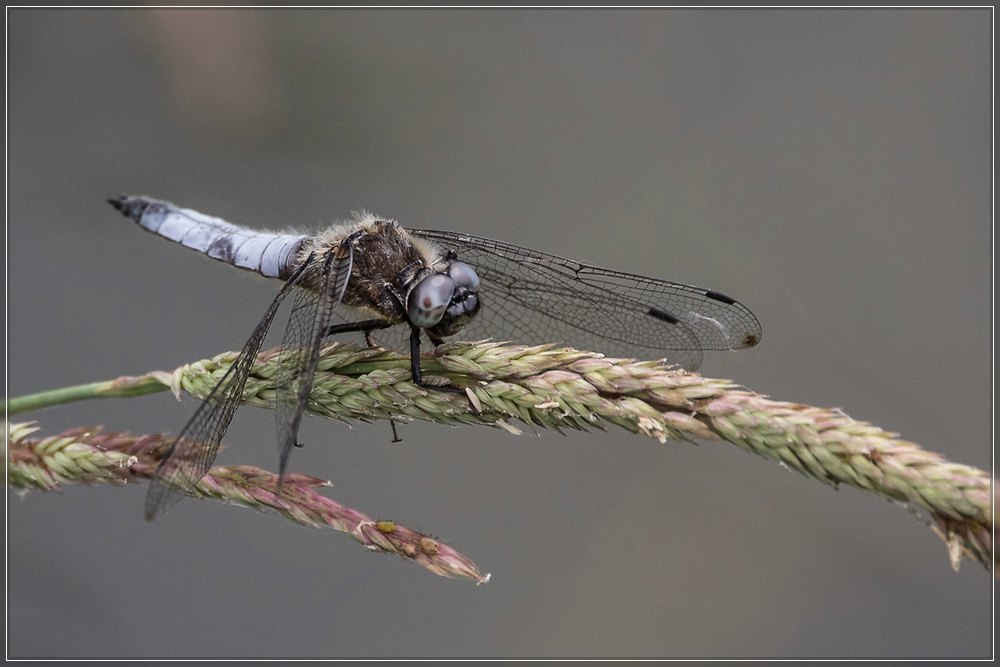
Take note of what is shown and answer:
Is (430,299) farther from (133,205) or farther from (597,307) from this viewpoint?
(133,205)

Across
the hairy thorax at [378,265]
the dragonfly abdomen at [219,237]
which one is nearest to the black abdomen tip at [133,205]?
the dragonfly abdomen at [219,237]

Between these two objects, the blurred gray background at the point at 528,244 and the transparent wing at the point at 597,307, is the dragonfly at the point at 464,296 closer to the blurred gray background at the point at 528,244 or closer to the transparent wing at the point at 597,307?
the transparent wing at the point at 597,307

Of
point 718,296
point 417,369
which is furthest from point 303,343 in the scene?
point 718,296

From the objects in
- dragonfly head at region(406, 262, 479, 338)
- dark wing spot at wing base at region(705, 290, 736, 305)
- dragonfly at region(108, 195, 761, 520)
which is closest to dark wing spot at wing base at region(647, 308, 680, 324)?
dragonfly at region(108, 195, 761, 520)

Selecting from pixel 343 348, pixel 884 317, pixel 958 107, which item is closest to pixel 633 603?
pixel 884 317

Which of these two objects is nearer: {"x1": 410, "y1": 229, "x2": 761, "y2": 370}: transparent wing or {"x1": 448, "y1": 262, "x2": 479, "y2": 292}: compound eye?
{"x1": 448, "y1": 262, "x2": 479, "y2": 292}: compound eye

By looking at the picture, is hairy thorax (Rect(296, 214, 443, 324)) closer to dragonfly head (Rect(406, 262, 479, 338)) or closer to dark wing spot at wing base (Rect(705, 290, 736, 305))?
dragonfly head (Rect(406, 262, 479, 338))

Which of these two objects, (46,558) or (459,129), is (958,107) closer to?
(459,129)
